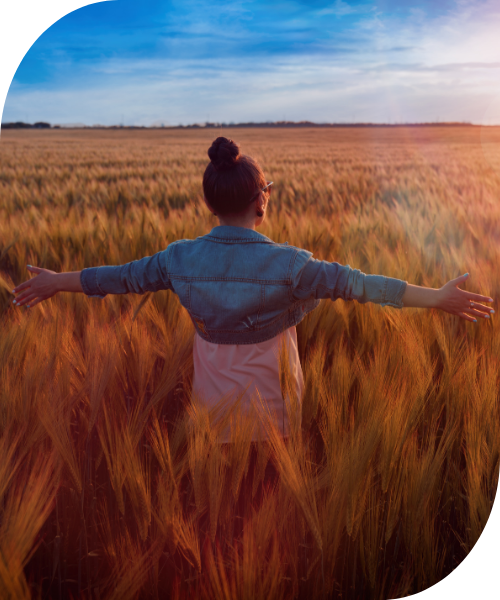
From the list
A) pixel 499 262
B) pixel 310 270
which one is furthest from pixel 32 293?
pixel 499 262

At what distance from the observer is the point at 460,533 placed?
32.7 inches

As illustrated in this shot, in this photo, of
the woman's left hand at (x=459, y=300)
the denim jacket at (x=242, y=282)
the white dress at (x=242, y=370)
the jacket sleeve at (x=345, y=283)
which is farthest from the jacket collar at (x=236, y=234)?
the woman's left hand at (x=459, y=300)

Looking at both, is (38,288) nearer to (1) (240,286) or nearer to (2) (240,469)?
(1) (240,286)

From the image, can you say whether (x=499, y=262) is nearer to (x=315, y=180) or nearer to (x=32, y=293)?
(x=32, y=293)

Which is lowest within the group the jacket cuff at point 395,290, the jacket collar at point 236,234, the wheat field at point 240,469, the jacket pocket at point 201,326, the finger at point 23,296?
the wheat field at point 240,469

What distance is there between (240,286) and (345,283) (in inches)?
8.9

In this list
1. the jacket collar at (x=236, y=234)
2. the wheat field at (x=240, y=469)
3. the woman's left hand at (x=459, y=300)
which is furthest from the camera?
the jacket collar at (x=236, y=234)

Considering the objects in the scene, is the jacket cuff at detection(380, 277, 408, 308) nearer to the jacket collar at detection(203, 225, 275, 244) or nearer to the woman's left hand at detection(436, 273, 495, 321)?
the woman's left hand at detection(436, 273, 495, 321)

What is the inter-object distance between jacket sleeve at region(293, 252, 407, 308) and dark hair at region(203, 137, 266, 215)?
181mm

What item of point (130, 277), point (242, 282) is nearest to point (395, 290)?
point (242, 282)

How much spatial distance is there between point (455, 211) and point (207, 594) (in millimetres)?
2448

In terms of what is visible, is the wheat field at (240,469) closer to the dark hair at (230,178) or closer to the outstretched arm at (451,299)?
the outstretched arm at (451,299)

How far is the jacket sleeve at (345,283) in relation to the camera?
936mm

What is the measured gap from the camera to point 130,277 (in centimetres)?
107
